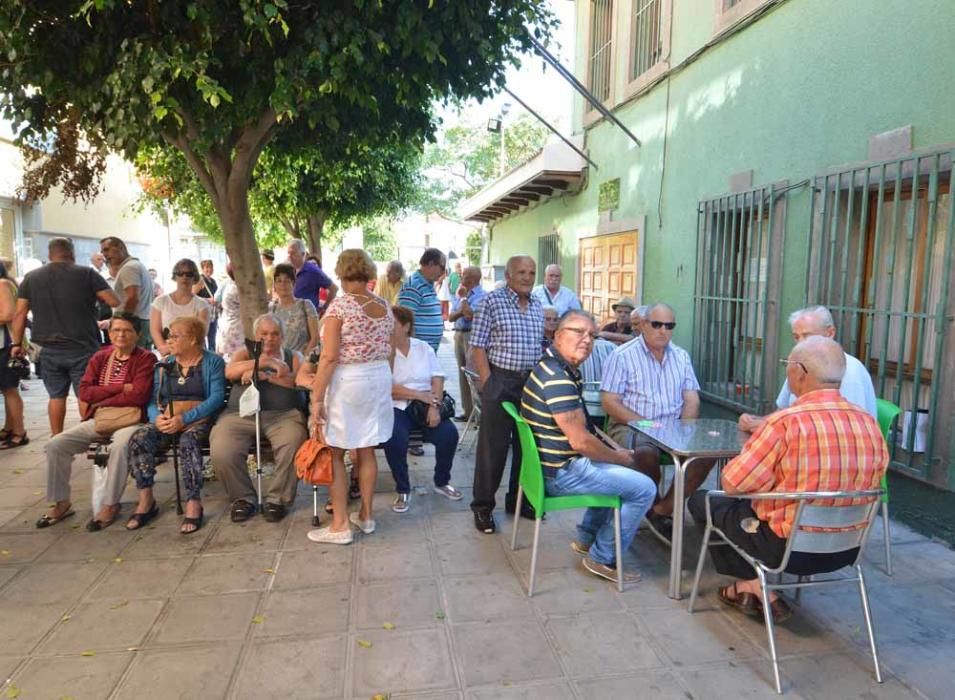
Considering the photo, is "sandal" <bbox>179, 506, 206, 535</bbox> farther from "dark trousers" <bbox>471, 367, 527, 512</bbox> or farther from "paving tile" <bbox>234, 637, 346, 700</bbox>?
"dark trousers" <bbox>471, 367, 527, 512</bbox>

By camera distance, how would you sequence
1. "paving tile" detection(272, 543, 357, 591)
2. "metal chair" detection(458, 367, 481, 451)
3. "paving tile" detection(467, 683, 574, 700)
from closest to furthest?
1. "paving tile" detection(467, 683, 574, 700)
2. "paving tile" detection(272, 543, 357, 591)
3. "metal chair" detection(458, 367, 481, 451)

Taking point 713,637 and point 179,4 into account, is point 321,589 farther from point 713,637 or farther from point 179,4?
point 179,4

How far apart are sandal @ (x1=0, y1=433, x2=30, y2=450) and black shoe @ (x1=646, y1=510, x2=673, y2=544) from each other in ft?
18.2

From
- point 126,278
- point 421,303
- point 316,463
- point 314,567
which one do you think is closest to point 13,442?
point 126,278

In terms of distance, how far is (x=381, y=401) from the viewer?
397 centimetres

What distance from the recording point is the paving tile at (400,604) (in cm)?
306

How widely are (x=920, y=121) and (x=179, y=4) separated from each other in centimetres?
456

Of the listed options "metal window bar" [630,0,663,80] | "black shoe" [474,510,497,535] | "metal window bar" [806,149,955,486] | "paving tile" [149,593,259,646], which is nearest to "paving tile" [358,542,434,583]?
"black shoe" [474,510,497,535]

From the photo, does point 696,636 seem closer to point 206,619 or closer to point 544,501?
point 544,501

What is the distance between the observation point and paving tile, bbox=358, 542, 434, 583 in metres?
3.53

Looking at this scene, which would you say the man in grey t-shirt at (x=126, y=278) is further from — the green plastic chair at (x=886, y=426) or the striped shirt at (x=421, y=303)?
the green plastic chair at (x=886, y=426)

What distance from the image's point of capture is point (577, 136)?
1004cm

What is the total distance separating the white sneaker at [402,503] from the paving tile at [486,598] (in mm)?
1031

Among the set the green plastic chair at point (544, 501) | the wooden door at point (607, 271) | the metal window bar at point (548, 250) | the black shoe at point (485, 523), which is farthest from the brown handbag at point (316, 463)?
the metal window bar at point (548, 250)
